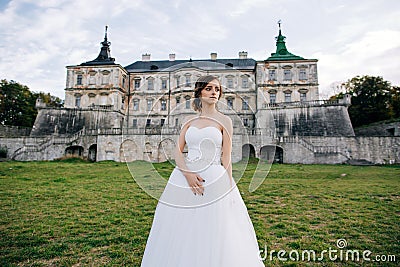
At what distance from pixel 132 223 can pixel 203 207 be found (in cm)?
324

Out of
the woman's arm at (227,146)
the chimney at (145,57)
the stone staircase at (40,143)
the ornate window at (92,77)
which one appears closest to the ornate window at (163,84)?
the chimney at (145,57)

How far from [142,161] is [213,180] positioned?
34.9 inches

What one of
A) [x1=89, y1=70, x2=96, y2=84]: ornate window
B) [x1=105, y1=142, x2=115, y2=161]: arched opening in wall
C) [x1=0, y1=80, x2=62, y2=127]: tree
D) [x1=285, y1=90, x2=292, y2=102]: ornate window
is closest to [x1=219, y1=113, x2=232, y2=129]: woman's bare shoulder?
[x1=105, y1=142, x2=115, y2=161]: arched opening in wall

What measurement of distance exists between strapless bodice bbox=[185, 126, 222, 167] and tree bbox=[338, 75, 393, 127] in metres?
39.3

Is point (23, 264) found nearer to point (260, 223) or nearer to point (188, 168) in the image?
point (188, 168)

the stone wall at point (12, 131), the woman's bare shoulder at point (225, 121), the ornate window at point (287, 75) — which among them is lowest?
the woman's bare shoulder at point (225, 121)

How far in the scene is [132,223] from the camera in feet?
17.4

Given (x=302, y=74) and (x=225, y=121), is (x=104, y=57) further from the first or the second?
(x=225, y=121)

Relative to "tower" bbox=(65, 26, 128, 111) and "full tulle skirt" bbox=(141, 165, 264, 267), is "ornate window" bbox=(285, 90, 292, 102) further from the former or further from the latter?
"full tulle skirt" bbox=(141, 165, 264, 267)

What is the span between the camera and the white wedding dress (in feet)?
7.88

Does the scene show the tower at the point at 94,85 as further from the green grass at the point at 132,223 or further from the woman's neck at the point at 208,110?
the woman's neck at the point at 208,110

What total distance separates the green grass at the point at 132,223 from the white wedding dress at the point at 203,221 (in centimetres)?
37

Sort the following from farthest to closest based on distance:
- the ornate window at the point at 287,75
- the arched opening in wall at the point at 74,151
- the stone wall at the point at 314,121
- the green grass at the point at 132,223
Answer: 1. the ornate window at the point at 287,75
2. the stone wall at the point at 314,121
3. the arched opening in wall at the point at 74,151
4. the green grass at the point at 132,223

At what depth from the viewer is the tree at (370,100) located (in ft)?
114
